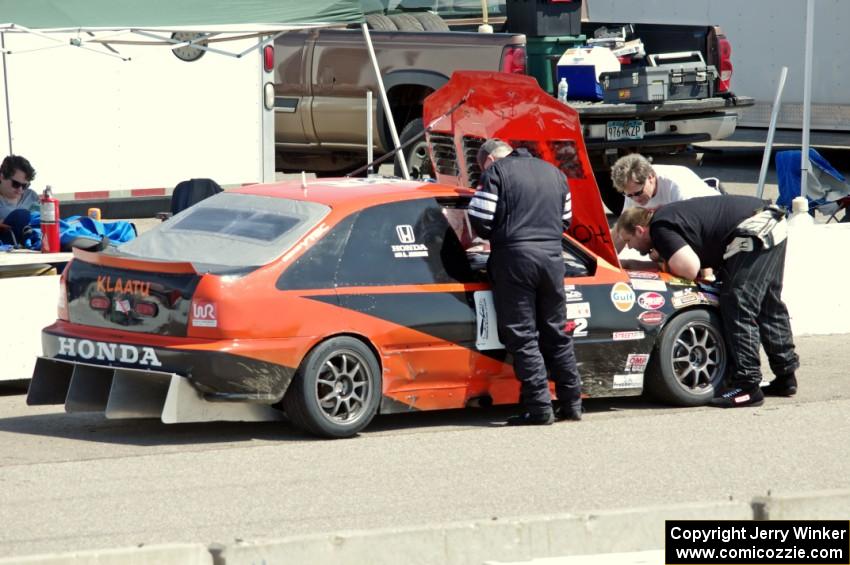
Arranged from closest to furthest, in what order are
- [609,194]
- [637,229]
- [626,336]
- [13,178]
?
[626,336], [637,229], [13,178], [609,194]

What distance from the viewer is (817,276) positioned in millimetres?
12000

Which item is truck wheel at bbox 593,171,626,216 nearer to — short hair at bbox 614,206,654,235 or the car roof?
short hair at bbox 614,206,654,235

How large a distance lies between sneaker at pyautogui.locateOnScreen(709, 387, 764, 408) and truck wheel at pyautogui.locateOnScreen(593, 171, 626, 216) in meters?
7.26

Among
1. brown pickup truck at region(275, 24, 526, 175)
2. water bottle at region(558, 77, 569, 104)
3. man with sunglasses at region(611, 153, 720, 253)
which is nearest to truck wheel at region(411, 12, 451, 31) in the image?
brown pickup truck at region(275, 24, 526, 175)

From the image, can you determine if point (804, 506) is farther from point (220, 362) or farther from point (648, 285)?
point (648, 285)

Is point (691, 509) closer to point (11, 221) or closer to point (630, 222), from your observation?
point (630, 222)

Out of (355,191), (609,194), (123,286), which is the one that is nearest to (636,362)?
(355,191)

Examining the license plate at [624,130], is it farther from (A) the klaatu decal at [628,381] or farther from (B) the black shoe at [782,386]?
(A) the klaatu decal at [628,381]

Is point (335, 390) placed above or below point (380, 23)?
below

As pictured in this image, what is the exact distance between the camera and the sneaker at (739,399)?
30.2 ft

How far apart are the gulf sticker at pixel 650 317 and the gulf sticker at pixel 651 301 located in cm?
2

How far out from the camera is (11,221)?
1116 cm

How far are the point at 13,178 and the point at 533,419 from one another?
4.87 meters

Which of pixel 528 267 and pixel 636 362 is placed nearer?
pixel 528 267
